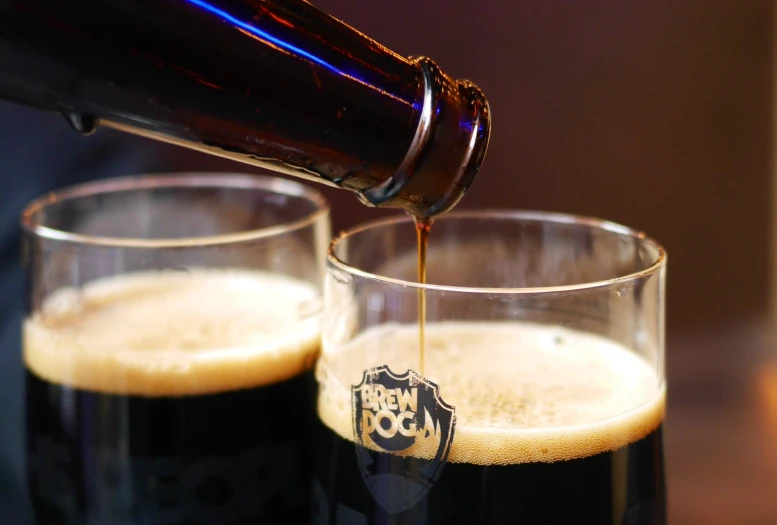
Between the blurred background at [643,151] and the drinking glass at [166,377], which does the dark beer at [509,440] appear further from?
the blurred background at [643,151]

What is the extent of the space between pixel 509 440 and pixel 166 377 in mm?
306

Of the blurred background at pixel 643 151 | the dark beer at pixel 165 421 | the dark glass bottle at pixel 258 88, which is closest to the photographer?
the dark glass bottle at pixel 258 88

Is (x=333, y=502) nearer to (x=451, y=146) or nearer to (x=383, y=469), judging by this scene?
(x=383, y=469)

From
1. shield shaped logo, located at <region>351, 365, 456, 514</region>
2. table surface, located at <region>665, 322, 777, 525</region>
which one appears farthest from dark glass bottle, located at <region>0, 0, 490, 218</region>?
table surface, located at <region>665, 322, 777, 525</region>

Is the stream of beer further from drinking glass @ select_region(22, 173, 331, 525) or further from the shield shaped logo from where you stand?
drinking glass @ select_region(22, 173, 331, 525)

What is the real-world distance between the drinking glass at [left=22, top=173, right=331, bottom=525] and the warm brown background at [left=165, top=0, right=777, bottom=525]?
51 centimetres

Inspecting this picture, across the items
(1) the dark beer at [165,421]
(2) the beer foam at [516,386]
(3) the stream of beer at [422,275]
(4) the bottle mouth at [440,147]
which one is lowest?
(1) the dark beer at [165,421]

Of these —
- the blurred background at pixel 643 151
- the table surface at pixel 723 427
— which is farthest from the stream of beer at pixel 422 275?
the blurred background at pixel 643 151

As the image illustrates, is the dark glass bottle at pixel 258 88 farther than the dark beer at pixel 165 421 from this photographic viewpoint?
No

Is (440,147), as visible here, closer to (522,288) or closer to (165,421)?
(522,288)

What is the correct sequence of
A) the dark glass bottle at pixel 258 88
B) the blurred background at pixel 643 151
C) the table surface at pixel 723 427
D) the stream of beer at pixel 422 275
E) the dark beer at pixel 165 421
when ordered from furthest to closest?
the blurred background at pixel 643 151
the table surface at pixel 723 427
the dark beer at pixel 165 421
the stream of beer at pixel 422 275
the dark glass bottle at pixel 258 88

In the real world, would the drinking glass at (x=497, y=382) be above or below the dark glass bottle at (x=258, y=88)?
below

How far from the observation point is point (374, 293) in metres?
0.62

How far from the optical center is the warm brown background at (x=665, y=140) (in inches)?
50.4
